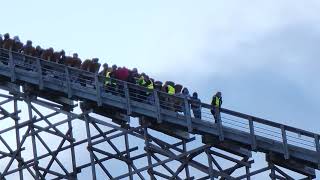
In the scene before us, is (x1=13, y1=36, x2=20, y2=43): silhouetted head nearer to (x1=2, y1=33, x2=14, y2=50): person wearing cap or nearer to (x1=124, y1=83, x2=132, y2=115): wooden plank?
(x1=2, y1=33, x2=14, y2=50): person wearing cap

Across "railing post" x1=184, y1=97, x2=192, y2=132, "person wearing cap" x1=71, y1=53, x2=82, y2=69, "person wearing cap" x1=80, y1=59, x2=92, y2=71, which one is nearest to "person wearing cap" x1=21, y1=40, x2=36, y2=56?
"person wearing cap" x1=71, y1=53, x2=82, y2=69

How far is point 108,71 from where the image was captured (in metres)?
29.6

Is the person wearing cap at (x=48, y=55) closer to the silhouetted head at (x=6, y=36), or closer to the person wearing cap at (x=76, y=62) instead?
the person wearing cap at (x=76, y=62)

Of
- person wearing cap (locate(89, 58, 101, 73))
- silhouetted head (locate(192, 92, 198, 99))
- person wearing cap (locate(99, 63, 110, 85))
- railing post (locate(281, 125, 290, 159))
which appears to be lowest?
railing post (locate(281, 125, 290, 159))

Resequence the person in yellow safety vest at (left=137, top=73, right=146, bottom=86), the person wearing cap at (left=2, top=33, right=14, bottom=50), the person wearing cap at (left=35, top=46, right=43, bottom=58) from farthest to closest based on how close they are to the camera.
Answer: the person wearing cap at (left=2, top=33, right=14, bottom=50), the person wearing cap at (left=35, top=46, right=43, bottom=58), the person in yellow safety vest at (left=137, top=73, right=146, bottom=86)

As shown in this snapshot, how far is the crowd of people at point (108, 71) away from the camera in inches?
1117

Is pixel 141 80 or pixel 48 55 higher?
pixel 48 55

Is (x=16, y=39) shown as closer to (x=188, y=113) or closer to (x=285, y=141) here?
(x=188, y=113)

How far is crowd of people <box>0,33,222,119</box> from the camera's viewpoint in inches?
1117

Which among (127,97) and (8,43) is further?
(8,43)

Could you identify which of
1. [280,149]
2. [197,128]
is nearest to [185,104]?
[197,128]

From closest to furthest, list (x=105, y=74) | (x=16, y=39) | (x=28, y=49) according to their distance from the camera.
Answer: (x=105, y=74) < (x=28, y=49) < (x=16, y=39)

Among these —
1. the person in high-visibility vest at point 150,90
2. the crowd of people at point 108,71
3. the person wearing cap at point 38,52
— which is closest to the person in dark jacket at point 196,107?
the crowd of people at point 108,71

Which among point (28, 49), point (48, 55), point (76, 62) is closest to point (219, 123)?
point (76, 62)
